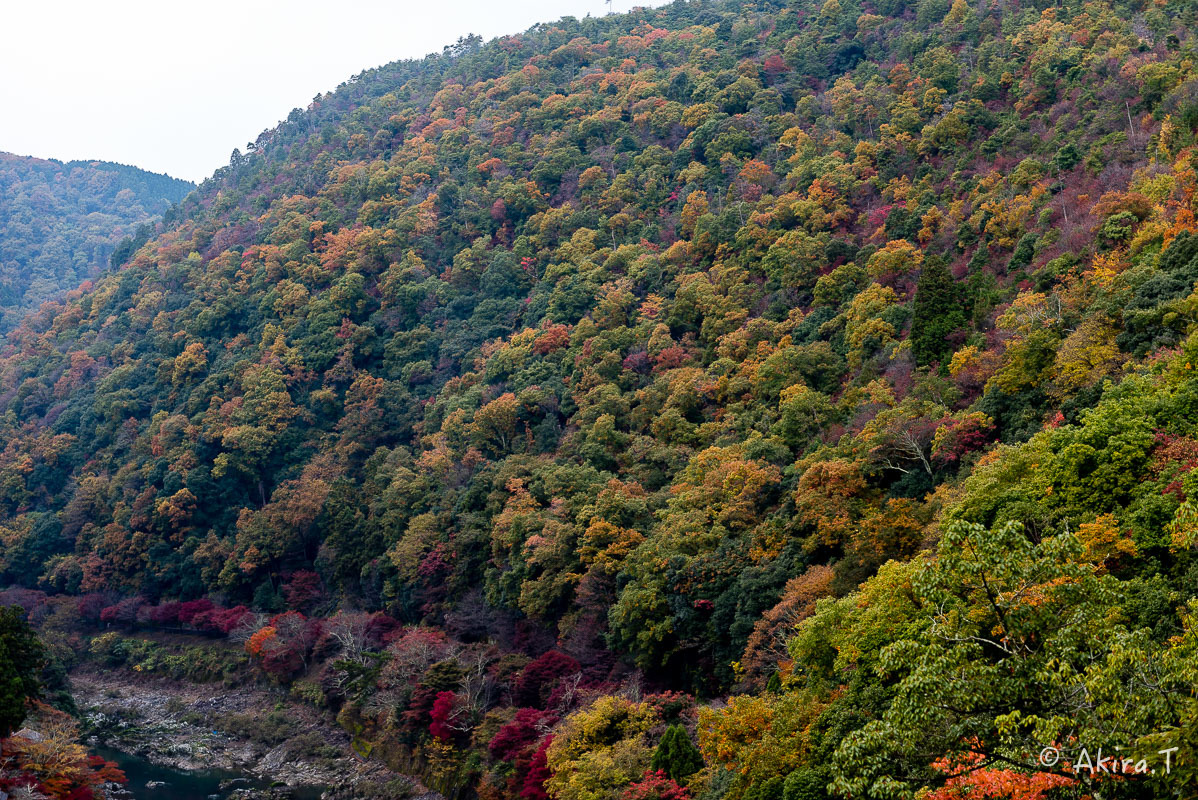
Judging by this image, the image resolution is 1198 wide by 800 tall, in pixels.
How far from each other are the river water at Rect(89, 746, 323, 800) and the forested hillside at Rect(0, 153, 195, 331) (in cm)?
8537

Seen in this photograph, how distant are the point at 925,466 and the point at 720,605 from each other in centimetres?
891

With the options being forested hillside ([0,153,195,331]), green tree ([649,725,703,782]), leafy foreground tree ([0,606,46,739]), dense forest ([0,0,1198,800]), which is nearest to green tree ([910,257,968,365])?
dense forest ([0,0,1198,800])

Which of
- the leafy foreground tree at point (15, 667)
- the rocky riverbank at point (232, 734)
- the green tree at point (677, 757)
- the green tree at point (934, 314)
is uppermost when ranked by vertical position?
the green tree at point (934, 314)

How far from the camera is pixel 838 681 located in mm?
22750

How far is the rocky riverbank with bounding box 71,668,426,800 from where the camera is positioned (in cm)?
3959

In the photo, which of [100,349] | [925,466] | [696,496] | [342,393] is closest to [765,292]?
[696,496]

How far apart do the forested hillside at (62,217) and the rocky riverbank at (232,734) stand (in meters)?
76.1

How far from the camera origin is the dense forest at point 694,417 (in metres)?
18.8

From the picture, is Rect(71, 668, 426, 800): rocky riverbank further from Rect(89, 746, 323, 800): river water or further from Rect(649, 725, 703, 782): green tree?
Rect(649, 725, 703, 782): green tree

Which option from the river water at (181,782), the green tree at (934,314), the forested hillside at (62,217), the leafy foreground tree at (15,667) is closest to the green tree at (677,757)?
the green tree at (934,314)

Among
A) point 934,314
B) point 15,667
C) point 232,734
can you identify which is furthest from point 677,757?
point 232,734

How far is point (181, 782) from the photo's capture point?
40875mm

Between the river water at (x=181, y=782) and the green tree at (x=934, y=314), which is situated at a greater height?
the green tree at (x=934, y=314)

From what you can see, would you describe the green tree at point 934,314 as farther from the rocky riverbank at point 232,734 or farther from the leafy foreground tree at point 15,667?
the leafy foreground tree at point 15,667
